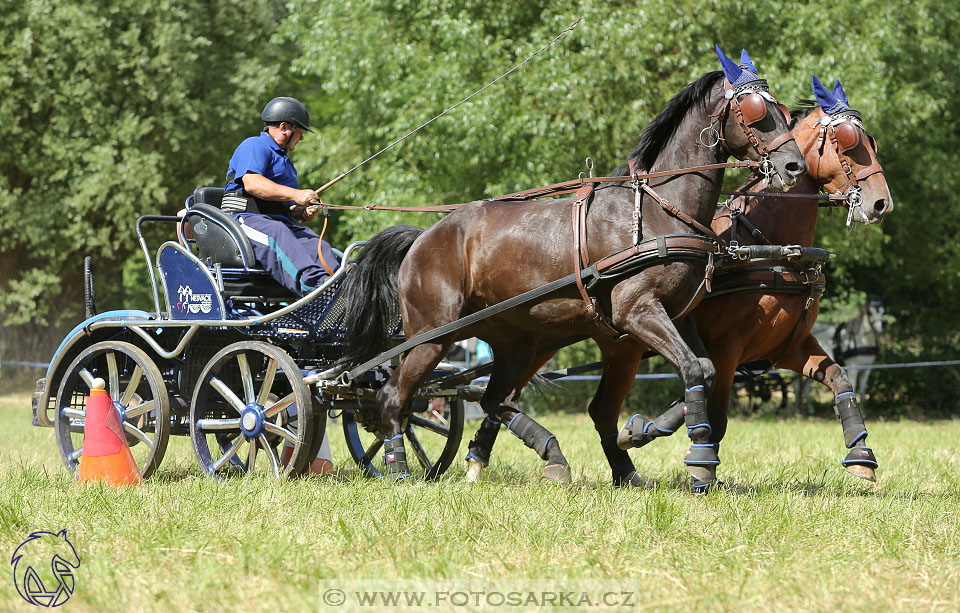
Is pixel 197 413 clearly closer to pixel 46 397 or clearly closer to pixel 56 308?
pixel 46 397

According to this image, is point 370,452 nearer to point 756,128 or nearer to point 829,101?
point 756,128

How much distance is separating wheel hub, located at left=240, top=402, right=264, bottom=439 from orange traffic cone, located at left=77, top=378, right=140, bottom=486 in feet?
2.16

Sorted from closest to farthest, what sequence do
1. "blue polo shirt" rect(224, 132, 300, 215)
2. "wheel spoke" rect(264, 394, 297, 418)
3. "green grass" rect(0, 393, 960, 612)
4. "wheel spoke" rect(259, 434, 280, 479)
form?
"green grass" rect(0, 393, 960, 612)
"wheel spoke" rect(264, 394, 297, 418)
"wheel spoke" rect(259, 434, 280, 479)
"blue polo shirt" rect(224, 132, 300, 215)

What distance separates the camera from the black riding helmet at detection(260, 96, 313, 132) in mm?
6828

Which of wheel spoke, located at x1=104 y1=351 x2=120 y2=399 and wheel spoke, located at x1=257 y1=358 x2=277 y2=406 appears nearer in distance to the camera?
wheel spoke, located at x1=257 y1=358 x2=277 y2=406

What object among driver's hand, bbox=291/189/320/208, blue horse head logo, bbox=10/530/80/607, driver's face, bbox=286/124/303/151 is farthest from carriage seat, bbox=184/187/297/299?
blue horse head logo, bbox=10/530/80/607

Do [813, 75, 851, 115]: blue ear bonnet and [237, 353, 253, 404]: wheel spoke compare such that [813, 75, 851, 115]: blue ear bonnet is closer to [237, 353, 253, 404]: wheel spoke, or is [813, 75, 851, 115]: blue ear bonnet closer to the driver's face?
the driver's face

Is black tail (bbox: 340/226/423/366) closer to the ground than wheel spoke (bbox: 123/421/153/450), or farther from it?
farther from it

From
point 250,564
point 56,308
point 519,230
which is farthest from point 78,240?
point 250,564

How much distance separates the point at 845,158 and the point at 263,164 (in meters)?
3.47

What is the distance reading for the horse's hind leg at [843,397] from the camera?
18.4ft

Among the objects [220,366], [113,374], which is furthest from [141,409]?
[220,366]

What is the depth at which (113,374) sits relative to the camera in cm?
686

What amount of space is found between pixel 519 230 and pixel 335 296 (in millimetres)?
1291
